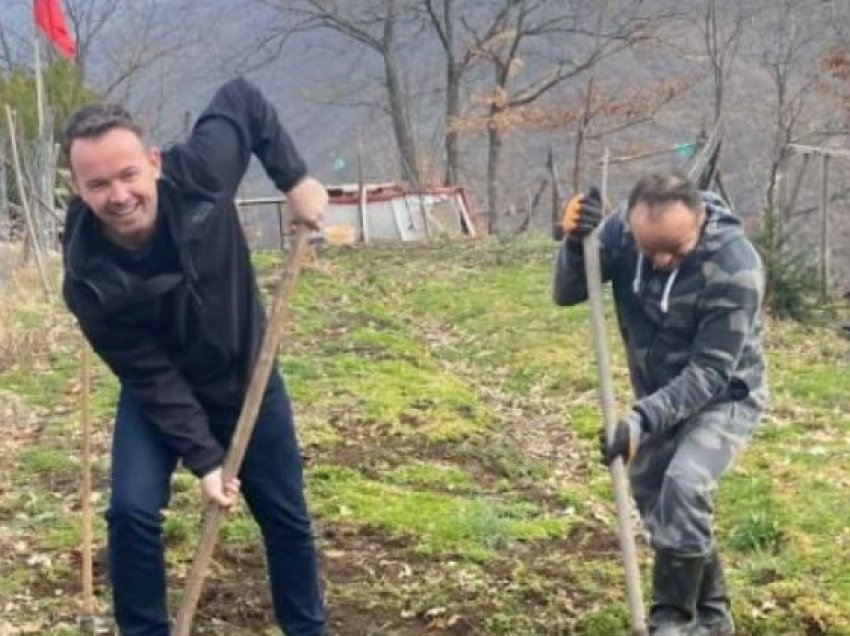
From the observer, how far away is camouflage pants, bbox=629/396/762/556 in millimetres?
4602

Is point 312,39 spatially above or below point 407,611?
above

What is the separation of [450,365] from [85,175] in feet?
27.1

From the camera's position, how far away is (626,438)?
445cm

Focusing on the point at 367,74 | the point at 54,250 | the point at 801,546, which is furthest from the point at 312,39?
the point at 801,546

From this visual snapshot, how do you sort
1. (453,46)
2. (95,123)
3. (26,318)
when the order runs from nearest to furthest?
(95,123) < (26,318) < (453,46)

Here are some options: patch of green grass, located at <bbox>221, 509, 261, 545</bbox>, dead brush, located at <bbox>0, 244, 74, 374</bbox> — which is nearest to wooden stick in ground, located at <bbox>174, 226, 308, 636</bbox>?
patch of green grass, located at <bbox>221, 509, 261, 545</bbox>

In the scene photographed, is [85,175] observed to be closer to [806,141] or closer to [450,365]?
[450,365]

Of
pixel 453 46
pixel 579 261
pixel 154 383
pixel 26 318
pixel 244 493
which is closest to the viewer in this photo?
pixel 154 383

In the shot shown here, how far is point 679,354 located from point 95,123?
1.95 m

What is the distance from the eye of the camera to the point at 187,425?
3990 millimetres

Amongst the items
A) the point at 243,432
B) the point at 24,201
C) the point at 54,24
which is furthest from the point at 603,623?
the point at 24,201

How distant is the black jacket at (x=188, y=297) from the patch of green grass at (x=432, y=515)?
2.20 meters

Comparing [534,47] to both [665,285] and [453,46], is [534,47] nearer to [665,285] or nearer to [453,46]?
[453,46]

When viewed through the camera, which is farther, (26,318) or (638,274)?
(26,318)
